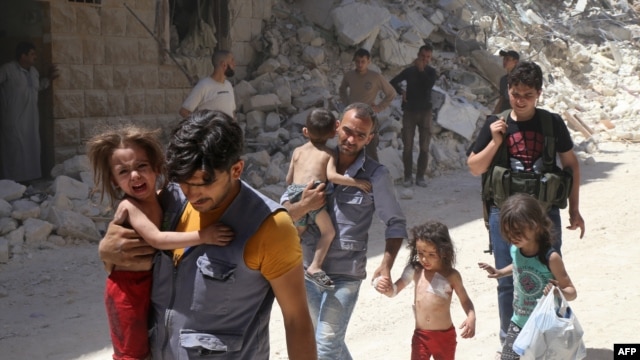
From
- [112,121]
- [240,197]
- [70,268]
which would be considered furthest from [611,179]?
[240,197]

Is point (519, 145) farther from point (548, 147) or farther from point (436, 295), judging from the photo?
point (436, 295)

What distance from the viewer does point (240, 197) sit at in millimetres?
2564

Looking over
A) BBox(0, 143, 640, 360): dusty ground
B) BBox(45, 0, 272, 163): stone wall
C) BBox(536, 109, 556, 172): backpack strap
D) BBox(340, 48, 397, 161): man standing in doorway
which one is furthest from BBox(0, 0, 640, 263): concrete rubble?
BBox(536, 109, 556, 172): backpack strap

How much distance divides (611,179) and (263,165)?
5.34m

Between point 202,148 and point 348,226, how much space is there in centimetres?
177

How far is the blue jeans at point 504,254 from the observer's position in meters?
4.86

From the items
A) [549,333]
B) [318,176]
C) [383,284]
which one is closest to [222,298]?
[383,284]

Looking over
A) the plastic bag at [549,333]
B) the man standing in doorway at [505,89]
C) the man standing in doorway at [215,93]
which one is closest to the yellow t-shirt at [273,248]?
the plastic bag at [549,333]

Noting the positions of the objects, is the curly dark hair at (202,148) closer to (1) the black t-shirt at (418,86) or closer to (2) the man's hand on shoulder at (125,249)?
(2) the man's hand on shoulder at (125,249)

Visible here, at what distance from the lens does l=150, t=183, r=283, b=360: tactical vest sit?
2492mm

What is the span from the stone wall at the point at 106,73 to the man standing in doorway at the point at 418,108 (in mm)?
3193

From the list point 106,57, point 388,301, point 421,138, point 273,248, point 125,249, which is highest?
point 273,248

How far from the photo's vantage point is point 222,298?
2502 mm

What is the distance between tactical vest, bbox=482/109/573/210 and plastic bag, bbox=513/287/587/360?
697mm
